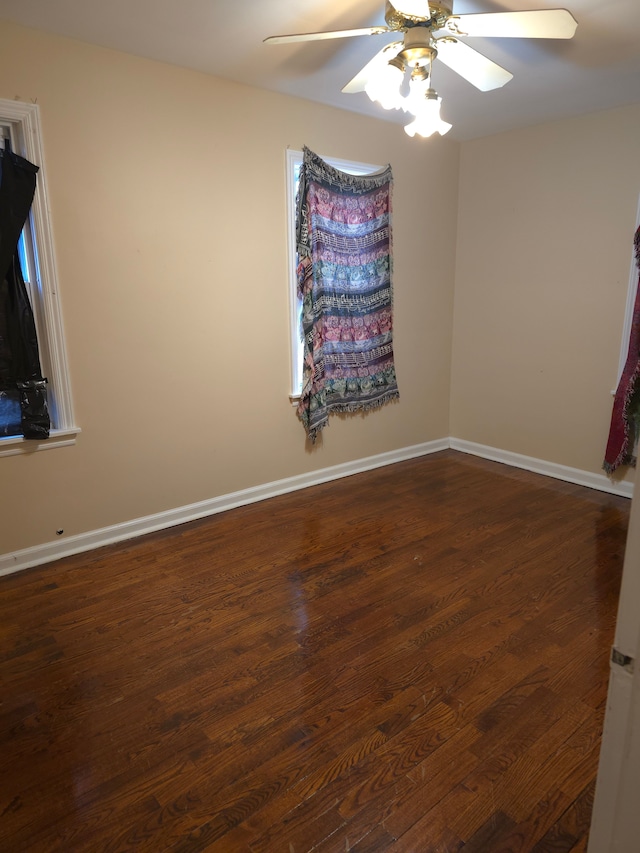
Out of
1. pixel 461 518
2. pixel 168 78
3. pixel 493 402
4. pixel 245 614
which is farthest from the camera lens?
pixel 493 402

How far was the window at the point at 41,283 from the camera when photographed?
97.8 inches

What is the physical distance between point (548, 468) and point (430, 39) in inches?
118

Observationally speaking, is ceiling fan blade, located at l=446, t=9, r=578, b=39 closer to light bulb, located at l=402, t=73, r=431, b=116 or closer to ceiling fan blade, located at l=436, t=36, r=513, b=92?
ceiling fan blade, located at l=436, t=36, r=513, b=92

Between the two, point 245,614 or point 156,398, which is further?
point 156,398

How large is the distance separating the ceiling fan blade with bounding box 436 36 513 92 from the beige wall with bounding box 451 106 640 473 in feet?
4.99

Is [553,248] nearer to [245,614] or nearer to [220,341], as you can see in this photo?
[220,341]

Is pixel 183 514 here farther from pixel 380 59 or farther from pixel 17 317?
pixel 380 59

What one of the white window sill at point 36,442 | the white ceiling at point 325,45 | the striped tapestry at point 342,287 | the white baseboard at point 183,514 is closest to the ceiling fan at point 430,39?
the white ceiling at point 325,45

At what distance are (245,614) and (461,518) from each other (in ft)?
5.15

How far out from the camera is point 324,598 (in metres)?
2.50

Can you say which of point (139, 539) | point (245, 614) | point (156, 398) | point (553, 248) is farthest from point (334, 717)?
point (553, 248)

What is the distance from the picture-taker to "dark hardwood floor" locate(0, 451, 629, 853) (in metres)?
1.46

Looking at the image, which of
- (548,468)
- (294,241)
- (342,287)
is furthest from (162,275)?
(548,468)

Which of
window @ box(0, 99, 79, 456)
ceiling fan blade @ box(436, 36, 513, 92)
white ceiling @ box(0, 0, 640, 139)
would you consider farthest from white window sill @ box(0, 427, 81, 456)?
ceiling fan blade @ box(436, 36, 513, 92)
